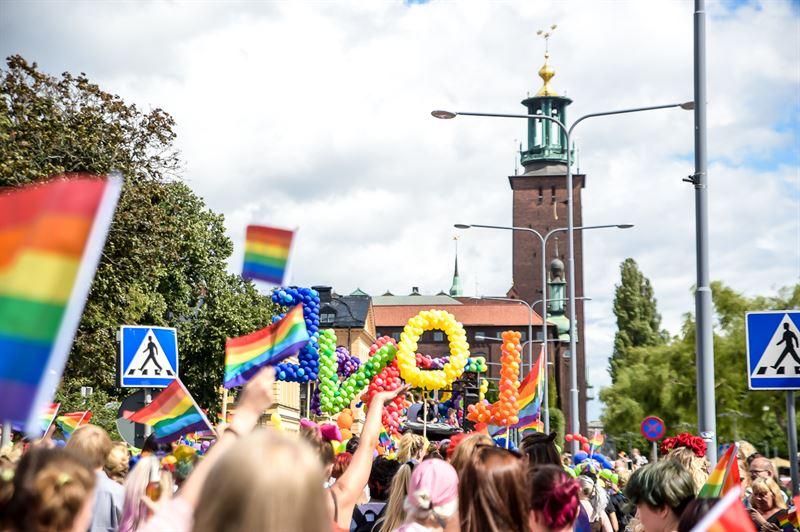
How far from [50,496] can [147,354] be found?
27.9ft

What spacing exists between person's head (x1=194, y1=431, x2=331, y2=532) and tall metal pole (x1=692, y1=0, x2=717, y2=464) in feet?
30.8

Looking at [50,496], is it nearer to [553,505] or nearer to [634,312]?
[553,505]

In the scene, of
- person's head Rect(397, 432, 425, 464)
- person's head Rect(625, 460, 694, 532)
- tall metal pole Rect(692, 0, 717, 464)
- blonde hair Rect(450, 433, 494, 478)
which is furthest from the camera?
tall metal pole Rect(692, 0, 717, 464)

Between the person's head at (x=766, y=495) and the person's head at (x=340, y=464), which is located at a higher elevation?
the person's head at (x=340, y=464)

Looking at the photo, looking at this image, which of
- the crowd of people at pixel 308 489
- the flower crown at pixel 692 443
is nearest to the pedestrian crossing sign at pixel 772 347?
the flower crown at pixel 692 443

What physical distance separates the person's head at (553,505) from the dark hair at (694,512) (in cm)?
49

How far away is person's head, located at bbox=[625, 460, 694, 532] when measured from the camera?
5.49 meters

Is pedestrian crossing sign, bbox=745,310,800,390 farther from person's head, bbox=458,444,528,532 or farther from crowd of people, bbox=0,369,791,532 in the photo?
person's head, bbox=458,444,528,532

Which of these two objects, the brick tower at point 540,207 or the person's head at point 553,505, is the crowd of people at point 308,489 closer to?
the person's head at point 553,505

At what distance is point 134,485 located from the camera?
19.5 feet

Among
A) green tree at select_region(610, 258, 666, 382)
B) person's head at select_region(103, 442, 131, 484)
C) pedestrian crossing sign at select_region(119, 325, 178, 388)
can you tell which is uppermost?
green tree at select_region(610, 258, 666, 382)

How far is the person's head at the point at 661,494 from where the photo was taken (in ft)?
18.0

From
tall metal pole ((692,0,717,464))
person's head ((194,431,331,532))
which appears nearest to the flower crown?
tall metal pole ((692,0,717,464))

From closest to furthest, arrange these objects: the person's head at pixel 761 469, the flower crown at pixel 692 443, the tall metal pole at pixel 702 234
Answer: the person's head at pixel 761 469, the flower crown at pixel 692 443, the tall metal pole at pixel 702 234
